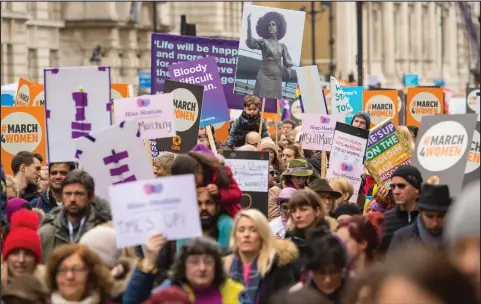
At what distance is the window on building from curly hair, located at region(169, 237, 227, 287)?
128 ft

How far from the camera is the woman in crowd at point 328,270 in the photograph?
8.26 meters

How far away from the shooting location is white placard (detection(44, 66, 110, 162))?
463 inches

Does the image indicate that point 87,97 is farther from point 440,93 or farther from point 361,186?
point 440,93

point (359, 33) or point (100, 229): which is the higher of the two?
point (359, 33)

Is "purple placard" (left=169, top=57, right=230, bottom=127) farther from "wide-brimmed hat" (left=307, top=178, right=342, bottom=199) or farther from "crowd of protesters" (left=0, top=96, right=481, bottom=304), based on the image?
"crowd of protesters" (left=0, top=96, right=481, bottom=304)

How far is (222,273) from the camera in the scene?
8281mm

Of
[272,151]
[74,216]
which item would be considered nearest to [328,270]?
[74,216]

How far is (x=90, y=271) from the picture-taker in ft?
27.5

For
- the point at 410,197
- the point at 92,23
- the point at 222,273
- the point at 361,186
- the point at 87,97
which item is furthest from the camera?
the point at 92,23

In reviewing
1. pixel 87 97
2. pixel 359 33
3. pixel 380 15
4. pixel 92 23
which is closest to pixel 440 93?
pixel 359 33

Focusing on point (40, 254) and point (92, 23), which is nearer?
point (40, 254)

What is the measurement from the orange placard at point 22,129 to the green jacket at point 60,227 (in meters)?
7.63

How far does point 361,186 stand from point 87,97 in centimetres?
490

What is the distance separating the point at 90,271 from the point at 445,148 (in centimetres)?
280
